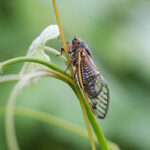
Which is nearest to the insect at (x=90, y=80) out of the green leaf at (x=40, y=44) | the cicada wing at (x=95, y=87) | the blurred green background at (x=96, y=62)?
the cicada wing at (x=95, y=87)

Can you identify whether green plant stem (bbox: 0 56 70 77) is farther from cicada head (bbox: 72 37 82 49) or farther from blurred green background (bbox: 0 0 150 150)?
blurred green background (bbox: 0 0 150 150)

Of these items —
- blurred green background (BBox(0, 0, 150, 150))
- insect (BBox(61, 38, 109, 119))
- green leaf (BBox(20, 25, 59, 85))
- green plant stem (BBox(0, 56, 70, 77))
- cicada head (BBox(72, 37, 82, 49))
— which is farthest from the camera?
blurred green background (BBox(0, 0, 150, 150))

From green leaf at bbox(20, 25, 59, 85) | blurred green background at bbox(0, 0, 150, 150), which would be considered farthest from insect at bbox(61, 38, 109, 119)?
blurred green background at bbox(0, 0, 150, 150)

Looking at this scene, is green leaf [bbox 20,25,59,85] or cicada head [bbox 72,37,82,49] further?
cicada head [bbox 72,37,82,49]

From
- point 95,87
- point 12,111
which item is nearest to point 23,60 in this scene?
point 12,111

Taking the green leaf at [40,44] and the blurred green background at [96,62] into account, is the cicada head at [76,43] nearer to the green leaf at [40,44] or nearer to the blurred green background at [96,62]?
the green leaf at [40,44]

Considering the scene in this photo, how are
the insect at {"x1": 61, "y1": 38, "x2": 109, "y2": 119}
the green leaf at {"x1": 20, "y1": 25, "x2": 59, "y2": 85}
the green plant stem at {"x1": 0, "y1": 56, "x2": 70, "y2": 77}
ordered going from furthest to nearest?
the insect at {"x1": 61, "y1": 38, "x2": 109, "y2": 119}
the green leaf at {"x1": 20, "y1": 25, "x2": 59, "y2": 85}
the green plant stem at {"x1": 0, "y1": 56, "x2": 70, "y2": 77}

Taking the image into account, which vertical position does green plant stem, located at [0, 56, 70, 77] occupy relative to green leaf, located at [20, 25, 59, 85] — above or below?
below

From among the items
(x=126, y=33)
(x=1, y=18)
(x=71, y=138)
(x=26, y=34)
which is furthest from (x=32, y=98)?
(x=126, y=33)
